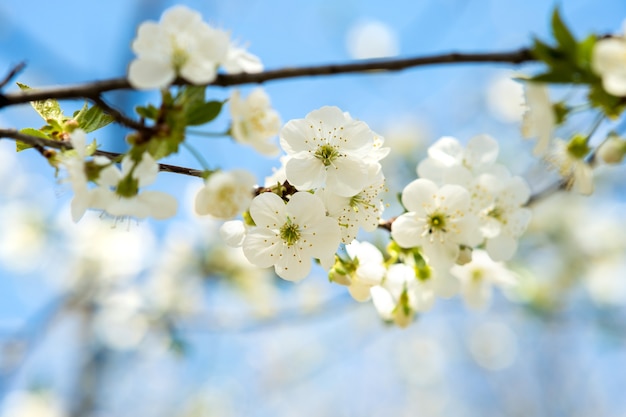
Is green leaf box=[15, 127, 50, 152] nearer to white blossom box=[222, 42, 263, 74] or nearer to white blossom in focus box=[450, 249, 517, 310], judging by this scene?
white blossom box=[222, 42, 263, 74]

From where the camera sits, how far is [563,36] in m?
0.68

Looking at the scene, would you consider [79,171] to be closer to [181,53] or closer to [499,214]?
[181,53]

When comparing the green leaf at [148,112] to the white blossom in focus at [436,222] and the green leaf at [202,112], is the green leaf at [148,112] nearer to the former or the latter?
the green leaf at [202,112]

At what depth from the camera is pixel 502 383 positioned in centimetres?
849

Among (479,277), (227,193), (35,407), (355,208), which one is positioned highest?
(35,407)

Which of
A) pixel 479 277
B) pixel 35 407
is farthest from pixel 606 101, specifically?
pixel 35 407

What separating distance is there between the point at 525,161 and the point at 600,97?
3417 mm

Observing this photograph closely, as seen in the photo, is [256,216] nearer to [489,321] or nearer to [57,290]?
[57,290]

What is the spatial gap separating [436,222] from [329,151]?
0.25 meters

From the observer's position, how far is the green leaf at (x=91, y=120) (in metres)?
0.91

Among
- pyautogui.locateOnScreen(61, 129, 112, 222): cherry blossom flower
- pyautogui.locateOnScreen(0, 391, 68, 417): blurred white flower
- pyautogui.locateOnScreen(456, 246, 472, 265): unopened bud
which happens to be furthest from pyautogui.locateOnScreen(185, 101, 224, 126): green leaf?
pyautogui.locateOnScreen(0, 391, 68, 417): blurred white flower

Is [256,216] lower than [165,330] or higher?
lower

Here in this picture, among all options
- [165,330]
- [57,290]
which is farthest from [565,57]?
[57,290]

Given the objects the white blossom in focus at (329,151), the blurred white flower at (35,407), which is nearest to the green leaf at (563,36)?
the white blossom in focus at (329,151)
